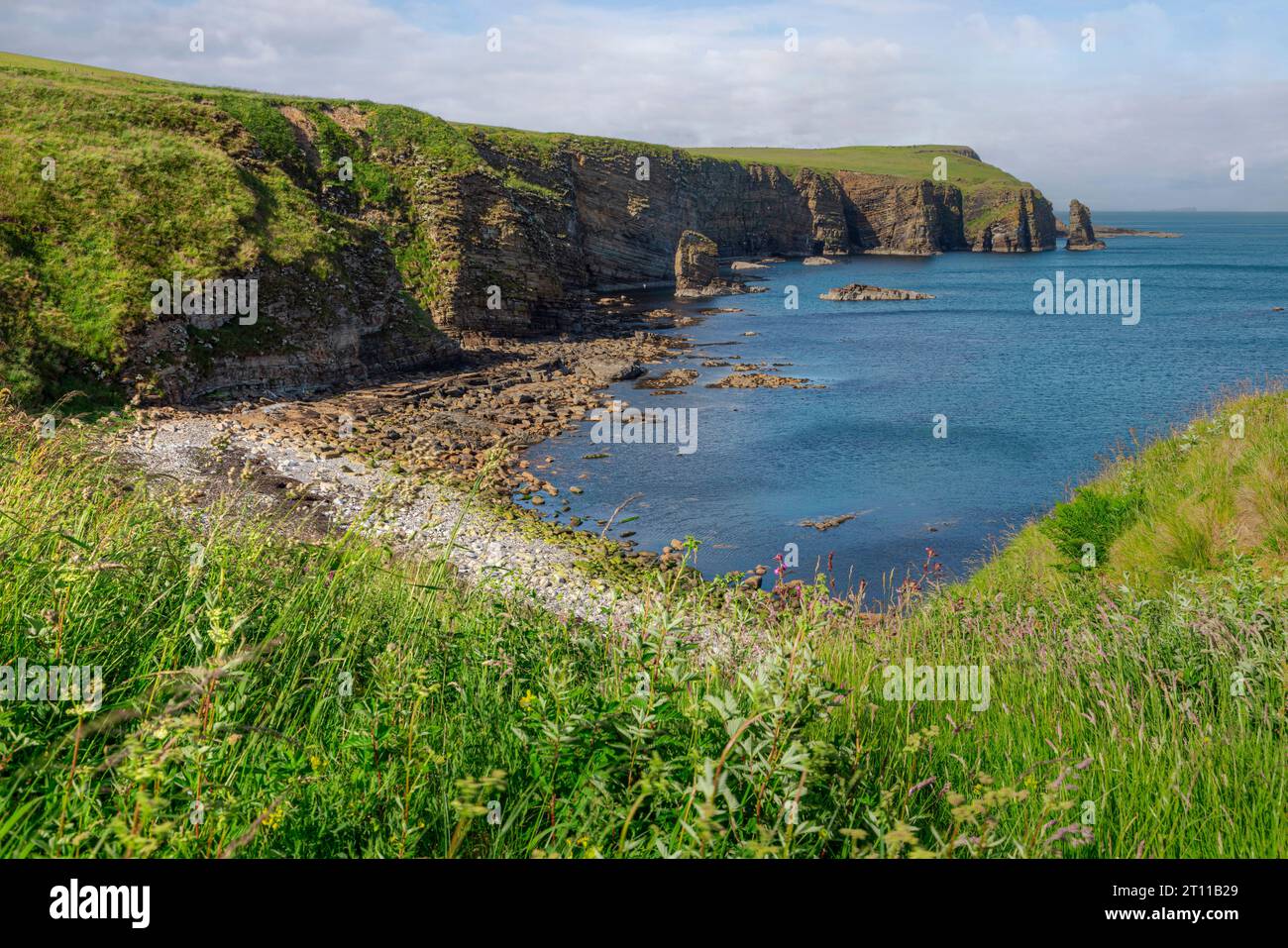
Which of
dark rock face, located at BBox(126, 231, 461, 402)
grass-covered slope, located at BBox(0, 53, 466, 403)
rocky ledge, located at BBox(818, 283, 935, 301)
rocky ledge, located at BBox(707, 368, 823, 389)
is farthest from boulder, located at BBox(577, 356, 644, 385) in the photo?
rocky ledge, located at BBox(818, 283, 935, 301)

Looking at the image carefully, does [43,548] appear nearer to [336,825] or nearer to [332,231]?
[336,825]

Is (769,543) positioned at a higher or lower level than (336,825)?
lower

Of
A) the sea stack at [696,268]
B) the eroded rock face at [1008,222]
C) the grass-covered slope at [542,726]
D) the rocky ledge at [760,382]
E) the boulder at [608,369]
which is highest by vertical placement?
the eroded rock face at [1008,222]

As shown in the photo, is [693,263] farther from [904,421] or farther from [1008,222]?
[1008,222]

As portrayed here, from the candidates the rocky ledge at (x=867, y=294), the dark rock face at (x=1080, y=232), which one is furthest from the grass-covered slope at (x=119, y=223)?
the dark rock face at (x=1080, y=232)

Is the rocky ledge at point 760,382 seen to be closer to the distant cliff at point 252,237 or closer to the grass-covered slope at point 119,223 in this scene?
the distant cliff at point 252,237

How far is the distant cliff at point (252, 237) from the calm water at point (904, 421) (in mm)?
11705

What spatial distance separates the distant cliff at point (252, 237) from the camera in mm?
32438

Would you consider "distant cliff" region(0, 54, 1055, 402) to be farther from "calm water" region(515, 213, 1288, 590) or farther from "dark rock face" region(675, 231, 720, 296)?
"dark rock face" region(675, 231, 720, 296)

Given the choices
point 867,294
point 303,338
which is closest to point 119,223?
point 303,338

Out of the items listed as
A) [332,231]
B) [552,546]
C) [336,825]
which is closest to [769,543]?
[552,546]

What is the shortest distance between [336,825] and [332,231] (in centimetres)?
4302

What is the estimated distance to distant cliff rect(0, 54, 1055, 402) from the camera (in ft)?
106
